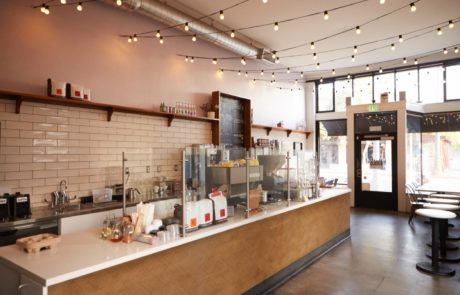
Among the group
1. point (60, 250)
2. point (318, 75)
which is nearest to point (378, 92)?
point (318, 75)

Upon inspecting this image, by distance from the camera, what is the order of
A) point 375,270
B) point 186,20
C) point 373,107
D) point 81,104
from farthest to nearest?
1. point 373,107
2. point 186,20
3. point 81,104
4. point 375,270

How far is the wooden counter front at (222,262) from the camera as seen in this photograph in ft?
7.50

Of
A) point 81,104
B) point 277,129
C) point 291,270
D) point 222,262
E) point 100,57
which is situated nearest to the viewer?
point 222,262

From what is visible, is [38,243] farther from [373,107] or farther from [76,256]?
[373,107]

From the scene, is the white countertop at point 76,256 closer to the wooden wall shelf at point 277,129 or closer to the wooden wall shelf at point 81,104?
the wooden wall shelf at point 81,104

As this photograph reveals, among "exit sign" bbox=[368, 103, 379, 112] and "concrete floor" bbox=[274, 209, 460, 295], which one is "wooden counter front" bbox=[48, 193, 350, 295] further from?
"exit sign" bbox=[368, 103, 379, 112]

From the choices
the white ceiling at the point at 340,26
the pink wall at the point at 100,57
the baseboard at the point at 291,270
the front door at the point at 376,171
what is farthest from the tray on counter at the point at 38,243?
the front door at the point at 376,171

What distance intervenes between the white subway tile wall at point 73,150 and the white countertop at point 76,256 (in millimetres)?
1025

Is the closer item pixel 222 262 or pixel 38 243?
pixel 38 243

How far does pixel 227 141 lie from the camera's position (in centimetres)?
740

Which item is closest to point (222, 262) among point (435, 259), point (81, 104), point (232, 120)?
point (81, 104)

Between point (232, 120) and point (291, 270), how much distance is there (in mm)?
4138

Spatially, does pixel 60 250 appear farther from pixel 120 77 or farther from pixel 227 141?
pixel 227 141

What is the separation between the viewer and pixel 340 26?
6730mm
